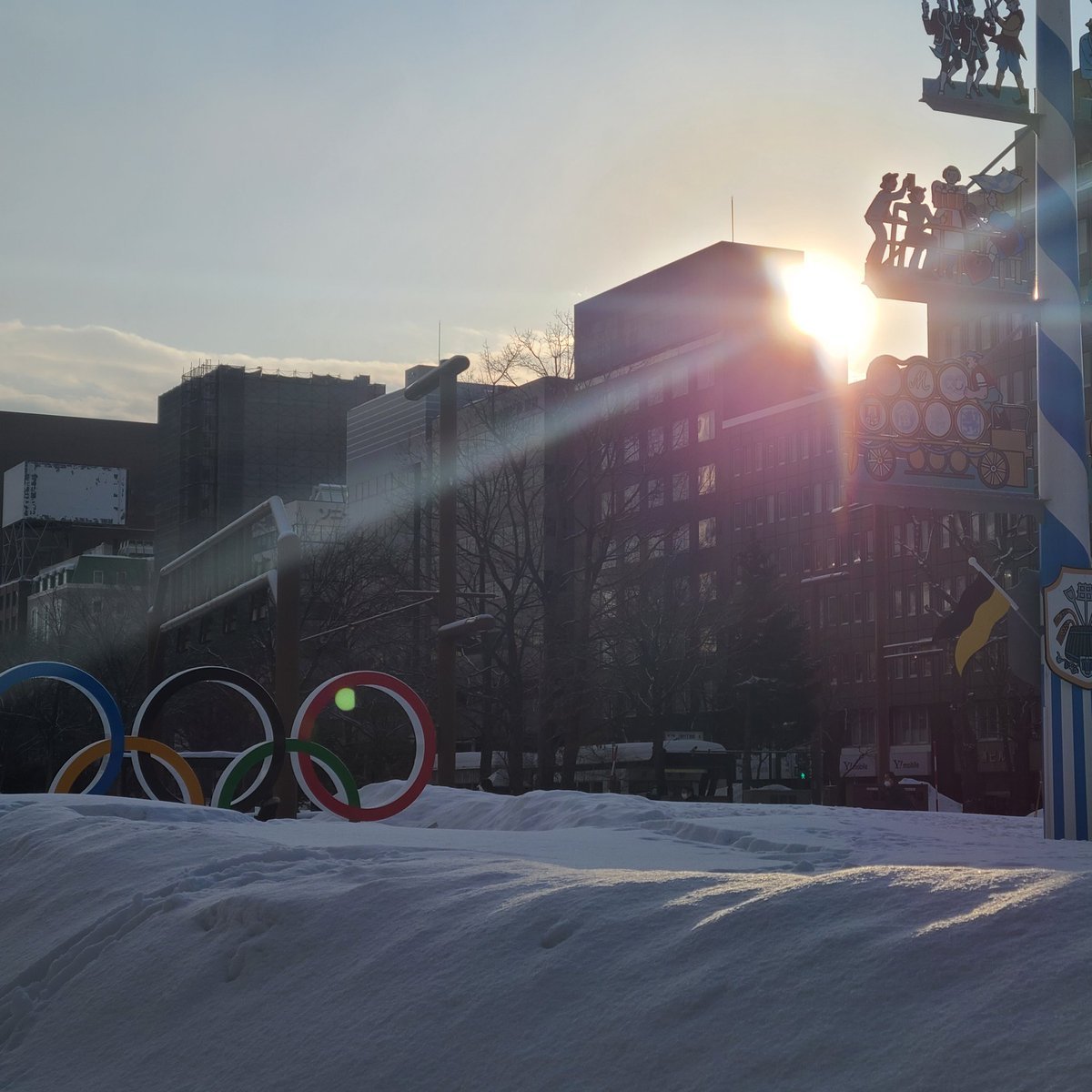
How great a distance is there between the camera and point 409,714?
1825cm

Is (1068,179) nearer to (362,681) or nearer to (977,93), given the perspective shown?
(977,93)

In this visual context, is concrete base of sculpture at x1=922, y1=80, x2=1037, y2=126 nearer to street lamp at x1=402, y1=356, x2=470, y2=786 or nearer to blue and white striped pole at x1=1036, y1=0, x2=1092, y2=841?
blue and white striped pole at x1=1036, y1=0, x2=1092, y2=841

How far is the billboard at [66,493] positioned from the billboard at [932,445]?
152783 mm

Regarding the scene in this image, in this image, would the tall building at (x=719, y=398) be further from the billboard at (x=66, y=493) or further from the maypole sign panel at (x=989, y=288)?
the billboard at (x=66, y=493)

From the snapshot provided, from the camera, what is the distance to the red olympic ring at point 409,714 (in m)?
Result: 16.7

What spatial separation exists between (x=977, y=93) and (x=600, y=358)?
99.2m

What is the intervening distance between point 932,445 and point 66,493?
158 metres

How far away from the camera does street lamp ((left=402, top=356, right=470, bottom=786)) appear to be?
2547cm

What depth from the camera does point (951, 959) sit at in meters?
4.36

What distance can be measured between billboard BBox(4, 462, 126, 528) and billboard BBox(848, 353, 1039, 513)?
501 ft

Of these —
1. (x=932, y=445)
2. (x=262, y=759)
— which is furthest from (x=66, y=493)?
(x=932, y=445)

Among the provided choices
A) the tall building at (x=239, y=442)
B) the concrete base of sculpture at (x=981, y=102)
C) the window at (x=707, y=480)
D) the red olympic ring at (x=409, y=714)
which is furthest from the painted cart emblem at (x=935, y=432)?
the tall building at (x=239, y=442)

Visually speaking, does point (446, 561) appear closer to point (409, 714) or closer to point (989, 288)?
point (409, 714)

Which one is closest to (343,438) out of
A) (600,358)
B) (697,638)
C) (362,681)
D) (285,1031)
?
(600,358)
